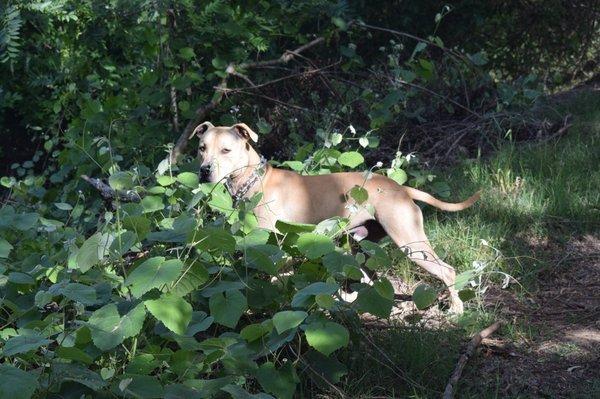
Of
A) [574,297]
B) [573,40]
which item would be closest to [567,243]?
[574,297]

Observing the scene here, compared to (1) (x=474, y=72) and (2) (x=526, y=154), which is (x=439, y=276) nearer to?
(2) (x=526, y=154)

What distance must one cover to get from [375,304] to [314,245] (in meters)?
0.46

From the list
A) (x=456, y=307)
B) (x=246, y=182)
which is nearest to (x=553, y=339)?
(x=456, y=307)

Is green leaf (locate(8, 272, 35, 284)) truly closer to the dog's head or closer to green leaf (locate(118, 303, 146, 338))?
green leaf (locate(118, 303, 146, 338))

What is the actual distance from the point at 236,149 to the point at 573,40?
5937 mm

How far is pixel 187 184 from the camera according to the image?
5320 millimetres

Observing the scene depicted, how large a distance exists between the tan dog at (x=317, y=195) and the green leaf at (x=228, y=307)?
1.57m

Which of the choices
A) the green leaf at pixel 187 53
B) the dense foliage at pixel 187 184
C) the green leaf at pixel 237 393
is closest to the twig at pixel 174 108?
the dense foliage at pixel 187 184

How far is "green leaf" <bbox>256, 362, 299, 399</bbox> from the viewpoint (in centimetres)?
403

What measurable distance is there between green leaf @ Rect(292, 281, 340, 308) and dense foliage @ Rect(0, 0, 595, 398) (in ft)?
0.04

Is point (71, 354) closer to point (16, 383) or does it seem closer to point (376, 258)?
point (16, 383)

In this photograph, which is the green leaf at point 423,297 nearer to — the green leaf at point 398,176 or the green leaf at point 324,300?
the green leaf at point 324,300

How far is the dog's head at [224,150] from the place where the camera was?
6.50 metres

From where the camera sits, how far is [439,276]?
5852mm
